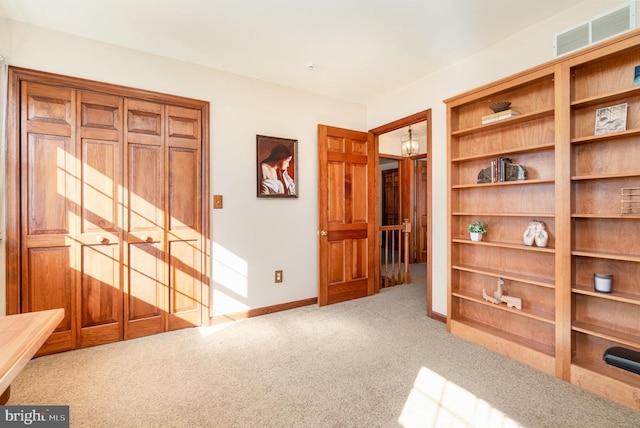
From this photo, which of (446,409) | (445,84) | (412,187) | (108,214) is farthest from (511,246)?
(412,187)

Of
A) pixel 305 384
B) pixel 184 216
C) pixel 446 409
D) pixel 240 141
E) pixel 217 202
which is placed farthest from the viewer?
pixel 240 141

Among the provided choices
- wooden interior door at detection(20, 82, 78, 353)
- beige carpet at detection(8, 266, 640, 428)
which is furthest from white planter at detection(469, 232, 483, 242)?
wooden interior door at detection(20, 82, 78, 353)

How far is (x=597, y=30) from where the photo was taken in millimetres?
1974

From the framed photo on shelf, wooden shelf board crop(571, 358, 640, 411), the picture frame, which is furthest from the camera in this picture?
the picture frame

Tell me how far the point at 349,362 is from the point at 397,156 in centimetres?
429

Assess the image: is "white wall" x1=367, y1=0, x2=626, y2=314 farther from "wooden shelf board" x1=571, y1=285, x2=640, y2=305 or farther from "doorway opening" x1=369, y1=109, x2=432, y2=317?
"doorway opening" x1=369, y1=109, x2=432, y2=317

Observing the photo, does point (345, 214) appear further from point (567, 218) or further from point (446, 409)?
point (446, 409)

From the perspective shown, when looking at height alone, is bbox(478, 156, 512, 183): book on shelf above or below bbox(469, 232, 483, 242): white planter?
above

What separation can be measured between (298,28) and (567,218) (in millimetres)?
2416

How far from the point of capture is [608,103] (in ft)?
6.28

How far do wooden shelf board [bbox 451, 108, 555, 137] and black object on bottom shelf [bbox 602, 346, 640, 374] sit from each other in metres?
1.56

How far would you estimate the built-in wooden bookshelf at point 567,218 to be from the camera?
182cm

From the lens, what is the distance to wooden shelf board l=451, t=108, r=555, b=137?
2131mm

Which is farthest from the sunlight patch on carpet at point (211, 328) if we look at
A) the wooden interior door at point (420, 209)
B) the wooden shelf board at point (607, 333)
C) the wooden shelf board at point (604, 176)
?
the wooden interior door at point (420, 209)
